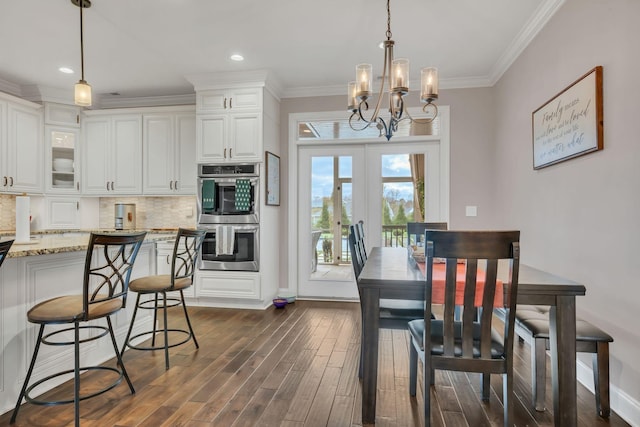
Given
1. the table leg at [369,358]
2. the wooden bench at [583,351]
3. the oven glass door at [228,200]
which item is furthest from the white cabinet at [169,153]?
the wooden bench at [583,351]

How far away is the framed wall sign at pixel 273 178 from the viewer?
168 inches

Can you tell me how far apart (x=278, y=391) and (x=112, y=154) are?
405cm

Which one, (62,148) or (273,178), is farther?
(62,148)

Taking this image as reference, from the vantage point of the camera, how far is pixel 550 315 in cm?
177

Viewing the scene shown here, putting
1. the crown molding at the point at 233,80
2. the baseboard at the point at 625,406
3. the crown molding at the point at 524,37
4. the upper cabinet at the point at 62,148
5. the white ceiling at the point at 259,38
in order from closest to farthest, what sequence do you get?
the baseboard at the point at 625,406 → the crown molding at the point at 524,37 → the white ceiling at the point at 259,38 → the crown molding at the point at 233,80 → the upper cabinet at the point at 62,148

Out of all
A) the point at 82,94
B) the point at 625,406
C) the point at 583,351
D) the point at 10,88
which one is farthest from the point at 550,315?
the point at 10,88

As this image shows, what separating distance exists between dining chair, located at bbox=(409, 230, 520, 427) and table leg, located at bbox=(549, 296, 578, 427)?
0.26 meters

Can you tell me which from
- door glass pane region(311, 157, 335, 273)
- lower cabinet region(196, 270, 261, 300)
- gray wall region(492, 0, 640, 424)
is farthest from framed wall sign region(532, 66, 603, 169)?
lower cabinet region(196, 270, 261, 300)

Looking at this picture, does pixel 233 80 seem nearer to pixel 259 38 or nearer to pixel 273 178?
pixel 259 38

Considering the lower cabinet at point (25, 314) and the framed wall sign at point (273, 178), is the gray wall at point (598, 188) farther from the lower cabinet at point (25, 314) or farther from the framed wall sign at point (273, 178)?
the lower cabinet at point (25, 314)

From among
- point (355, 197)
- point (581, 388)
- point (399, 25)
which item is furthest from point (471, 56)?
point (581, 388)

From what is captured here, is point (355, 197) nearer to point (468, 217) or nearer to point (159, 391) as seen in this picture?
point (468, 217)

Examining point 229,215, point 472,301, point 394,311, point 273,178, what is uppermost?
point 273,178

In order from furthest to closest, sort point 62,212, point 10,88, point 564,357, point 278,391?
1. point 62,212
2. point 10,88
3. point 278,391
4. point 564,357
